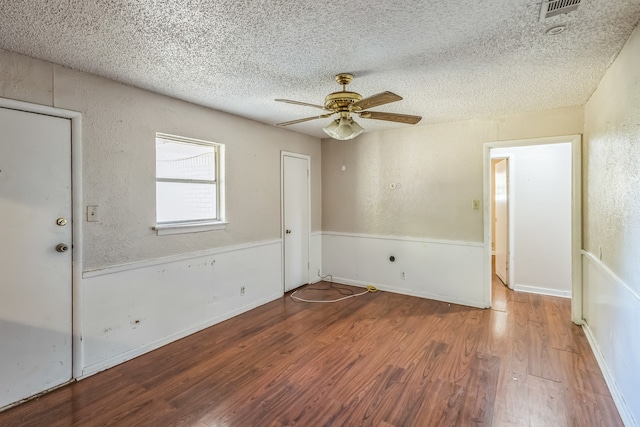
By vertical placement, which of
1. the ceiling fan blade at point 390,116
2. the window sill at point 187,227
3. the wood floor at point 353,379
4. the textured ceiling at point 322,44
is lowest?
the wood floor at point 353,379

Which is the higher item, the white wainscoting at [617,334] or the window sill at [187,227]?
the window sill at [187,227]

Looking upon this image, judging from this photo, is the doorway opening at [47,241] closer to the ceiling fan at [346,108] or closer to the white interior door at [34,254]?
the white interior door at [34,254]

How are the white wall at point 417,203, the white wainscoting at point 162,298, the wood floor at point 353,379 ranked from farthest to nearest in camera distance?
the white wall at point 417,203 → the white wainscoting at point 162,298 → the wood floor at point 353,379

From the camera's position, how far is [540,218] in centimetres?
441

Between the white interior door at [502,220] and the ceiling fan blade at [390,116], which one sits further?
the white interior door at [502,220]

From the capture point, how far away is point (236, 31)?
6.13 ft

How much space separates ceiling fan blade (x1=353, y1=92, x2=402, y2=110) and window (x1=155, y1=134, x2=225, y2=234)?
187 centimetres

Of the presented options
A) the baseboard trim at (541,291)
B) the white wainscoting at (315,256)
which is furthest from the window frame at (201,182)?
the baseboard trim at (541,291)

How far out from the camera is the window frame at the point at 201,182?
302 centimetres

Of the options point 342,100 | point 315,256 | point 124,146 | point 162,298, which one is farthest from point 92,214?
point 315,256

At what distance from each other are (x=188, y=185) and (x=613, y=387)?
3.84 metres

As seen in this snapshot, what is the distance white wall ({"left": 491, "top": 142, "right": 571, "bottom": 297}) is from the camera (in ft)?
14.0

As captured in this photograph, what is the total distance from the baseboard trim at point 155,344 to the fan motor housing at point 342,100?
253 centimetres

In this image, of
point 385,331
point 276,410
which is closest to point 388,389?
point 276,410
